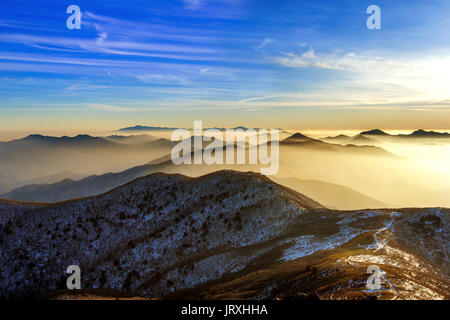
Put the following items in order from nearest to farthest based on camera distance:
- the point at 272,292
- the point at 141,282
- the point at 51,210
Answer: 1. the point at 272,292
2. the point at 141,282
3. the point at 51,210

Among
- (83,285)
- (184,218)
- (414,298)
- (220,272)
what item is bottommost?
(83,285)

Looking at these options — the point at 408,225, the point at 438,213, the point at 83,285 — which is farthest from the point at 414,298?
the point at 83,285

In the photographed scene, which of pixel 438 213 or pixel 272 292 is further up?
pixel 438 213

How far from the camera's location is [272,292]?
3241 centimetres

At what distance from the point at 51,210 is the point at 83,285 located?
22961mm

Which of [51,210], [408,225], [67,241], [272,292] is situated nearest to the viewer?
[272,292]

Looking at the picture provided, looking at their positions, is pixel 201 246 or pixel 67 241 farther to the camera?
pixel 67 241

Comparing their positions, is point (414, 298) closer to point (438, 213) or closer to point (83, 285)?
point (438, 213)

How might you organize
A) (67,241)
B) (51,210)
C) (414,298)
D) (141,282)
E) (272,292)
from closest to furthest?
(414,298) → (272,292) → (141,282) → (67,241) → (51,210)

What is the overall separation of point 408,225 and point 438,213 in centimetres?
745

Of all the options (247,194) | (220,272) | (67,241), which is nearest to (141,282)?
(220,272)

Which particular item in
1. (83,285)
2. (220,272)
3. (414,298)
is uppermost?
(414,298)

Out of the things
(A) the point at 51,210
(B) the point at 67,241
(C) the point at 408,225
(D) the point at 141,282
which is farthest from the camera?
(A) the point at 51,210

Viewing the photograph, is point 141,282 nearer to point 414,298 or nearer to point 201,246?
point 201,246
